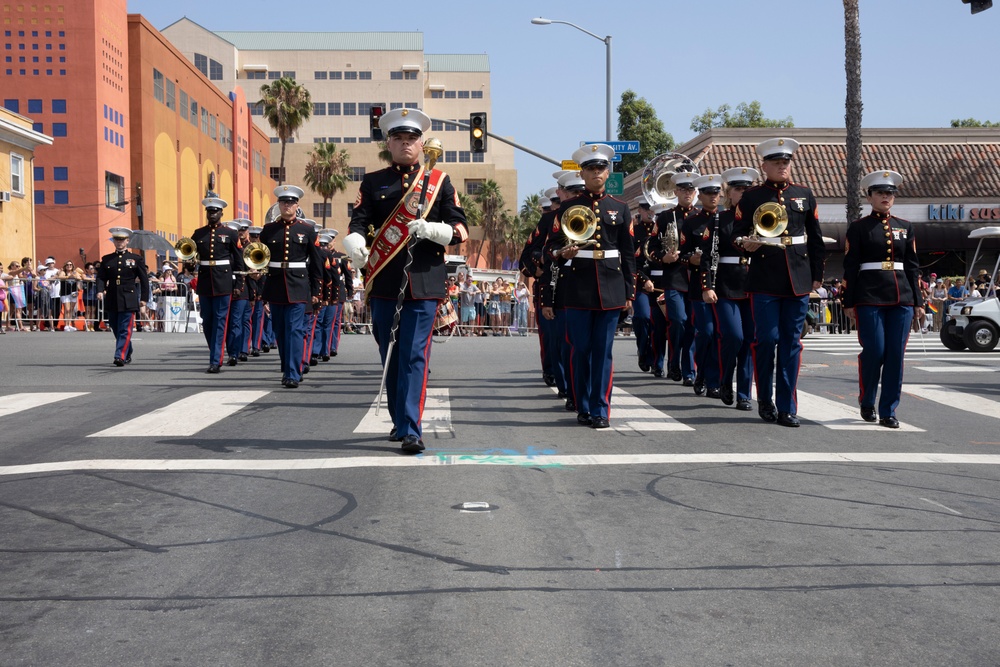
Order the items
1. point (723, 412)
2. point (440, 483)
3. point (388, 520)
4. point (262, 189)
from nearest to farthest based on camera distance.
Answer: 1. point (388, 520)
2. point (440, 483)
3. point (723, 412)
4. point (262, 189)

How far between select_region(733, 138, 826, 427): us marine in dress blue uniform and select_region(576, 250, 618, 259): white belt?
115 centimetres

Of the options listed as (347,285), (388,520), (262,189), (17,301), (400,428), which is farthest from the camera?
(262,189)

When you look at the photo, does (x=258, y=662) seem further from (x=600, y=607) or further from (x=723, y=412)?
(x=723, y=412)

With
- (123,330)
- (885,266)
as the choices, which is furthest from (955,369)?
(123,330)

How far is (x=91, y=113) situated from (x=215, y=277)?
30.6m

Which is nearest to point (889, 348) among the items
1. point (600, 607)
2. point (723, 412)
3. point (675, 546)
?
point (723, 412)

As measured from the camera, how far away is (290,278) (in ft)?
41.8

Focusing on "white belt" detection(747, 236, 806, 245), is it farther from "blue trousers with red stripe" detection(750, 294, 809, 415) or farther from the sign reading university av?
Result: the sign reading university av

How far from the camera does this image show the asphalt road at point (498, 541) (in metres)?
3.62

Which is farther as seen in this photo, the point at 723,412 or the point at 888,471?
the point at 723,412

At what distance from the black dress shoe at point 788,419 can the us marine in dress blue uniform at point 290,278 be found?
18.6ft

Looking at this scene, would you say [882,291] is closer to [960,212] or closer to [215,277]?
[215,277]

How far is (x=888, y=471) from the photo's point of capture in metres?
6.77

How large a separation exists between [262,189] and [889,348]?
71.0 metres
